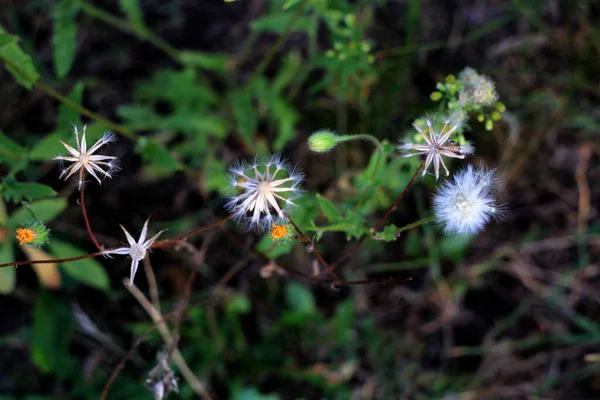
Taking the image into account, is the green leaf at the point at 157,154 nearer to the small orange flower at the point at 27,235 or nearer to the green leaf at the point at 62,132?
the green leaf at the point at 62,132

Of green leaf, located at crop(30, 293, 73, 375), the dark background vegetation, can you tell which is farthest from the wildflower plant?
green leaf, located at crop(30, 293, 73, 375)

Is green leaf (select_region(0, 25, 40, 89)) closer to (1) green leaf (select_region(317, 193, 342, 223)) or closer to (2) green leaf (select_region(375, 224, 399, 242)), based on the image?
(1) green leaf (select_region(317, 193, 342, 223))

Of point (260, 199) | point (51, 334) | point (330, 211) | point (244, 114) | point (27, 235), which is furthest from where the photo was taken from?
point (51, 334)

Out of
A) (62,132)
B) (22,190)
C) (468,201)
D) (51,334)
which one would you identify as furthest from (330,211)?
(51,334)

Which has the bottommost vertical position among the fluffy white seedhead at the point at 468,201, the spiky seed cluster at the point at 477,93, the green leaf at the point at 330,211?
the fluffy white seedhead at the point at 468,201

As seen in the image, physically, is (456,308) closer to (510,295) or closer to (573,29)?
(510,295)

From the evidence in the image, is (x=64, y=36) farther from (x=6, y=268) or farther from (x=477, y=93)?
(x=477, y=93)

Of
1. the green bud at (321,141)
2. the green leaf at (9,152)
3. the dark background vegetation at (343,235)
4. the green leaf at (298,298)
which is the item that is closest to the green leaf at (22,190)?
the green leaf at (9,152)
